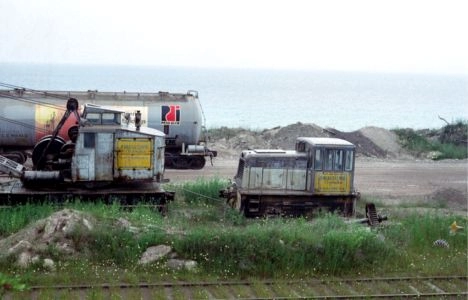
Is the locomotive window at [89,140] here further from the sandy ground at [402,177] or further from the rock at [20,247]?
the sandy ground at [402,177]

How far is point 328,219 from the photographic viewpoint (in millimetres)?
17641

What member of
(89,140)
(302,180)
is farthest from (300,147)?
(89,140)

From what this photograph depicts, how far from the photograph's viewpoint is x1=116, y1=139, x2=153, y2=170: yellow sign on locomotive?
19297mm

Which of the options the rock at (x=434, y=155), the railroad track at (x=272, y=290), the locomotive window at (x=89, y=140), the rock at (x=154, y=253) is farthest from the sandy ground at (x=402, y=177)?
the rock at (x=154, y=253)

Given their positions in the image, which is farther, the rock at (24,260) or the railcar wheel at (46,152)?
the railcar wheel at (46,152)

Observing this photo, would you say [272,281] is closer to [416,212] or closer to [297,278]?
[297,278]

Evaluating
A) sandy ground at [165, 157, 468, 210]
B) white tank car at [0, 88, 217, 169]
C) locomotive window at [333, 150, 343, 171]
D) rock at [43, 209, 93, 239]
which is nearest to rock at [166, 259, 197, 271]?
rock at [43, 209, 93, 239]

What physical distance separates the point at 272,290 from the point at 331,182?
22.0ft

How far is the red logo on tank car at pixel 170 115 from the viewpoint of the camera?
88.2 feet

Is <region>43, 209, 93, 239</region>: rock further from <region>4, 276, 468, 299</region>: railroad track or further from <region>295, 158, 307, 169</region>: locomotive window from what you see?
<region>295, 158, 307, 169</region>: locomotive window

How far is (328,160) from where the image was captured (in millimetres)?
20203

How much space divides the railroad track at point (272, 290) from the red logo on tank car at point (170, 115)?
13.4m

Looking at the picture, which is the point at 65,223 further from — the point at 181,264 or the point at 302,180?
the point at 302,180

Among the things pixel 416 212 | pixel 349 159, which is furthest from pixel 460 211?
pixel 349 159
